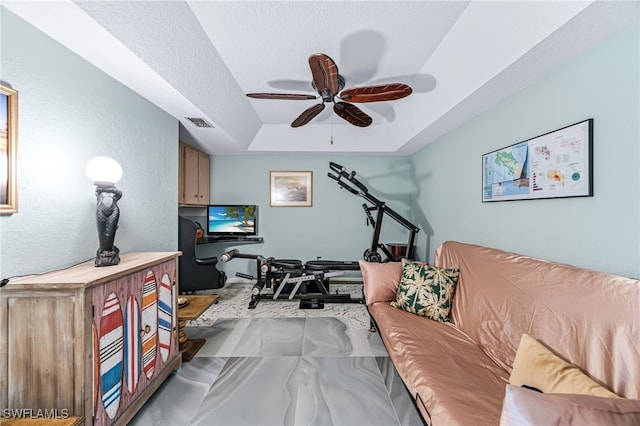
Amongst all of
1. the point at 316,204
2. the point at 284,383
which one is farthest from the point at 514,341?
the point at 316,204

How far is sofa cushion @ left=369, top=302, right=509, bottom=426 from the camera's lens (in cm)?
108

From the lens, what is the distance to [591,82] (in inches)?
53.7

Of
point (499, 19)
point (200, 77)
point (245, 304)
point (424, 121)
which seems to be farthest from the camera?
point (245, 304)

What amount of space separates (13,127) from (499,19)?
2.81 m

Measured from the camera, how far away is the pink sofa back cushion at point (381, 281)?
7.71 feet

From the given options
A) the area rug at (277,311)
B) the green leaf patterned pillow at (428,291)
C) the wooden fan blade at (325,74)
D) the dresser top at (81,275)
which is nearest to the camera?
the dresser top at (81,275)

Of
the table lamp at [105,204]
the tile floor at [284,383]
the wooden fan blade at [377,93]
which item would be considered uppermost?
the wooden fan blade at [377,93]

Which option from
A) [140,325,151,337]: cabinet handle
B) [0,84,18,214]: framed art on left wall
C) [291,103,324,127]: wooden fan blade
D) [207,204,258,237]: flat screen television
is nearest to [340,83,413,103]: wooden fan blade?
[291,103,324,127]: wooden fan blade

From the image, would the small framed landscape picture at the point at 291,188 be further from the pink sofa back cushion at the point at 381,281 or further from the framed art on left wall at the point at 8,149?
the framed art on left wall at the point at 8,149

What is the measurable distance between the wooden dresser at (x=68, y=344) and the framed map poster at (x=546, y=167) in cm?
278

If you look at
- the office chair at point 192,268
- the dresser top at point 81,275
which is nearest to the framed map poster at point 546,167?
the dresser top at point 81,275

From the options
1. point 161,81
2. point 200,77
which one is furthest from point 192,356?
point 200,77

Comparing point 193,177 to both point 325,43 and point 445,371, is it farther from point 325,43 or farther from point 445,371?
point 445,371

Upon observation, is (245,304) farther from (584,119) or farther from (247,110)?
(584,119)
